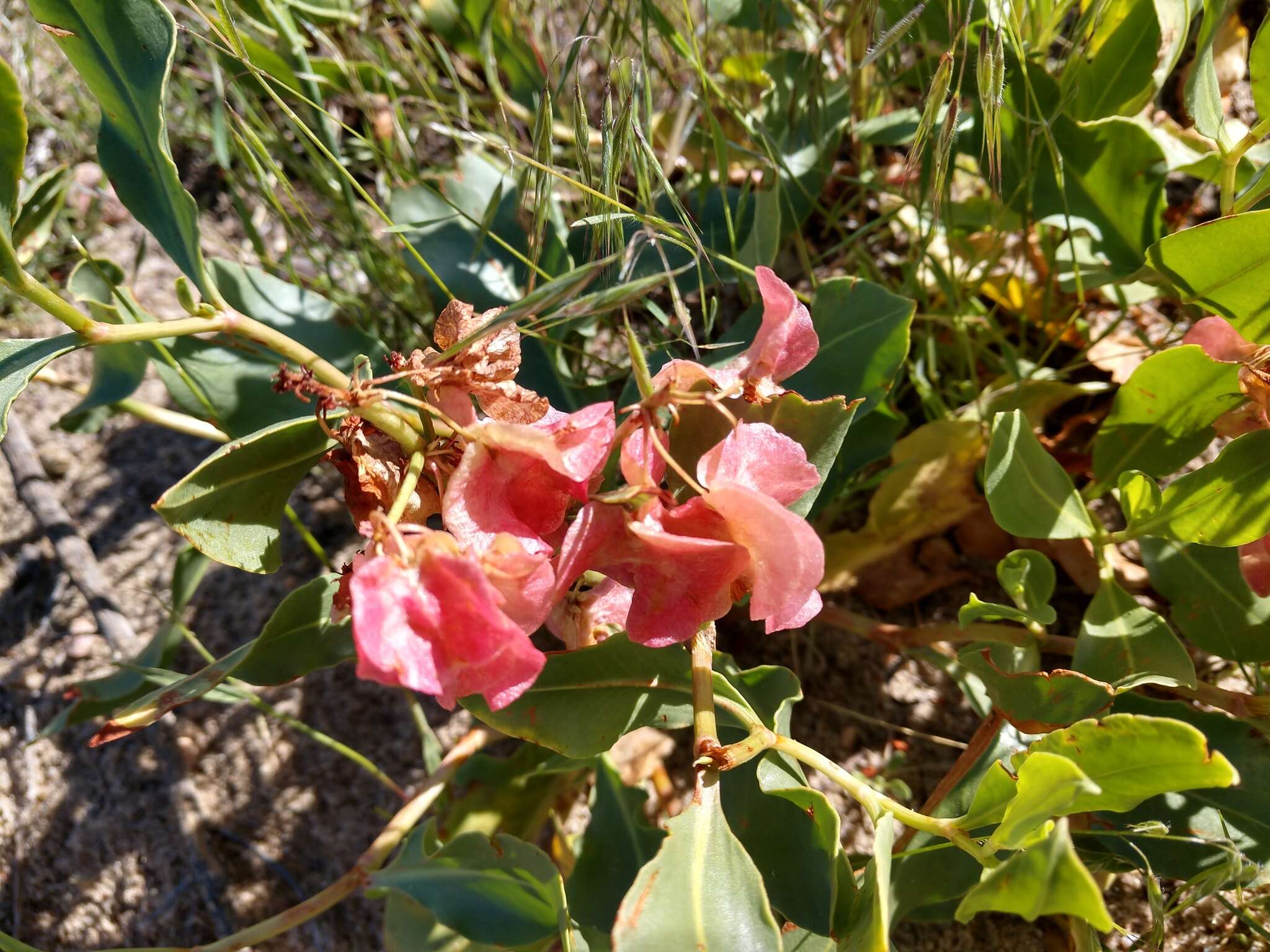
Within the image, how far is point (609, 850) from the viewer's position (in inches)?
40.0

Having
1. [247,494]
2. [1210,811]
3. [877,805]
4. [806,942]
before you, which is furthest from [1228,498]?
[247,494]

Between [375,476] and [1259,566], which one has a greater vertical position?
[375,476]

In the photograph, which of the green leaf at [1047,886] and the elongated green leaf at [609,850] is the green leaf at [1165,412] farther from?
Result: the elongated green leaf at [609,850]

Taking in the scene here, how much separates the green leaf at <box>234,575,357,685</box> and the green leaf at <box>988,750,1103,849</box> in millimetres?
556

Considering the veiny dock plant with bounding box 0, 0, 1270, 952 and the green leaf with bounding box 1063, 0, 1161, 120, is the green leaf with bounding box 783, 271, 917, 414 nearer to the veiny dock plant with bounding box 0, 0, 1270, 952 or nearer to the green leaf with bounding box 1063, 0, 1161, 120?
the veiny dock plant with bounding box 0, 0, 1270, 952

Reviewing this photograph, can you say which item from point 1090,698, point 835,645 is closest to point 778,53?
point 835,645

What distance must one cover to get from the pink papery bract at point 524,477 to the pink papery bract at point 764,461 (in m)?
0.08

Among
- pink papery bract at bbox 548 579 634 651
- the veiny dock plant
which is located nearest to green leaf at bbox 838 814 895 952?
the veiny dock plant

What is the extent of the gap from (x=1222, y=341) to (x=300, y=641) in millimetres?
890

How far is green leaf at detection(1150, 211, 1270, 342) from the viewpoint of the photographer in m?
0.79

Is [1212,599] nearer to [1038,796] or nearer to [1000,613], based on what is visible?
[1000,613]

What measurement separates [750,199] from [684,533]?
0.73 m

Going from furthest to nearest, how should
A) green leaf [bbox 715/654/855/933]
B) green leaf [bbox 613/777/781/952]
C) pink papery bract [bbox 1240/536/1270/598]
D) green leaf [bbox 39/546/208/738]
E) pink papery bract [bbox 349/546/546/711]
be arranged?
green leaf [bbox 39/546/208/738] → pink papery bract [bbox 1240/536/1270/598] → green leaf [bbox 715/654/855/933] → green leaf [bbox 613/777/781/952] → pink papery bract [bbox 349/546/546/711]

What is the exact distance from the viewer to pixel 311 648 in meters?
0.86
